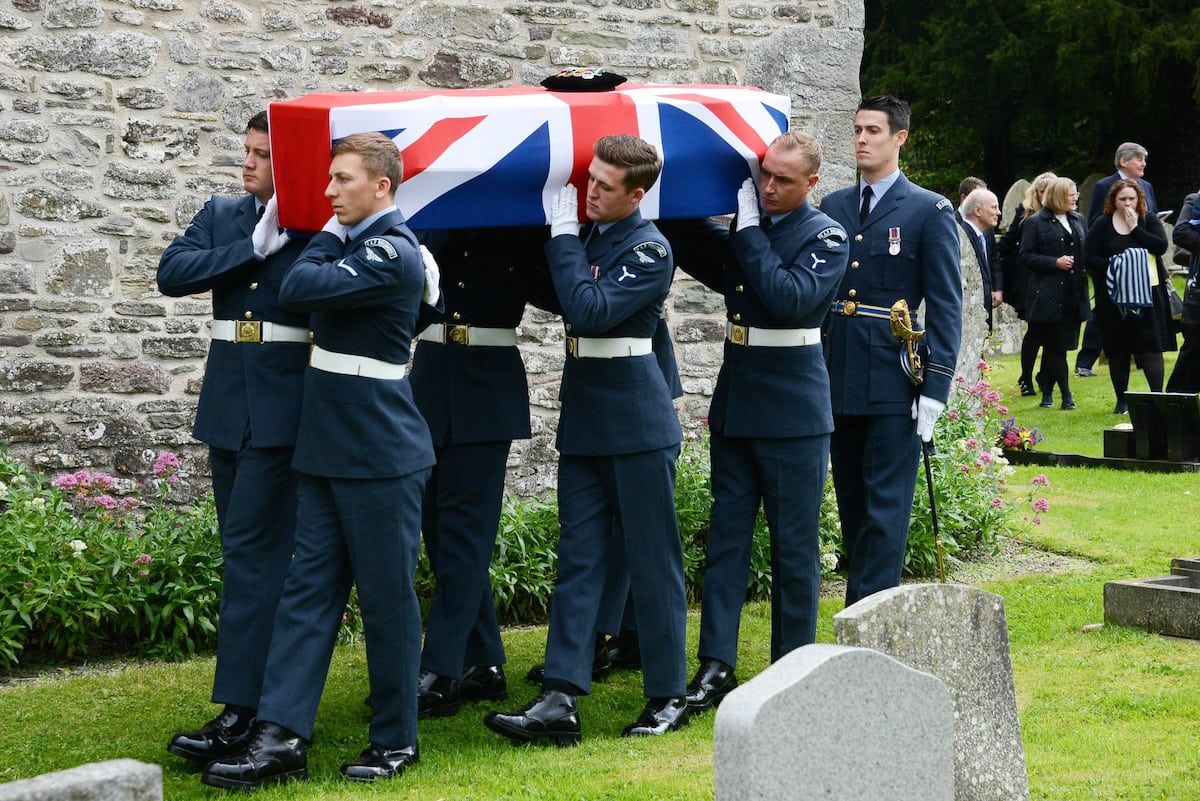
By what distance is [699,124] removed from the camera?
4656 millimetres

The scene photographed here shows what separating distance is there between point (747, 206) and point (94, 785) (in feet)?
9.54

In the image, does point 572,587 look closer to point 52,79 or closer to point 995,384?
point 52,79

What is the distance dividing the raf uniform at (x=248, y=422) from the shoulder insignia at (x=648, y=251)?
3.07 ft

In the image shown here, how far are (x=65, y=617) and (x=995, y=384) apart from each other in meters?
8.88

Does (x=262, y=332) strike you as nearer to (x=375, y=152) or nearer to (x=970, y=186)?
(x=375, y=152)

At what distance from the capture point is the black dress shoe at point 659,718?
4320mm

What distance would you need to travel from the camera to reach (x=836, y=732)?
2760 mm

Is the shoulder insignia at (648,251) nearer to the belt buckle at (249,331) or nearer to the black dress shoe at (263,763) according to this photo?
the belt buckle at (249,331)

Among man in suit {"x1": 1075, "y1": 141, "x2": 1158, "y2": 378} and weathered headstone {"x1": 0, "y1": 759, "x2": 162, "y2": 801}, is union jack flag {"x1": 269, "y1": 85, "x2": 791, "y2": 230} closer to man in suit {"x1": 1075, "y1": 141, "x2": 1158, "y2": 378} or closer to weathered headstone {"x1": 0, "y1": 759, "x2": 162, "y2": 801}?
weathered headstone {"x1": 0, "y1": 759, "x2": 162, "y2": 801}

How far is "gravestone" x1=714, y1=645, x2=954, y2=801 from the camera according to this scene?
2607mm

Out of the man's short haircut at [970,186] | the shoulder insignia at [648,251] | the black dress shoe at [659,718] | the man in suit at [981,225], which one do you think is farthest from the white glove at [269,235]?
the man's short haircut at [970,186]

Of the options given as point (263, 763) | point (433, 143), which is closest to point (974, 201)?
point (433, 143)

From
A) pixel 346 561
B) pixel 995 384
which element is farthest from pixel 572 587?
pixel 995 384

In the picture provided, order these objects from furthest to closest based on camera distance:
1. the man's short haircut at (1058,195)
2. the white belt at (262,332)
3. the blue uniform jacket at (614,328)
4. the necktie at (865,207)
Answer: the man's short haircut at (1058,195) < the necktie at (865,207) < the white belt at (262,332) < the blue uniform jacket at (614,328)
